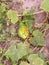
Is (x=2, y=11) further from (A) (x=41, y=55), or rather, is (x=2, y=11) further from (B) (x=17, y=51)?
(A) (x=41, y=55)

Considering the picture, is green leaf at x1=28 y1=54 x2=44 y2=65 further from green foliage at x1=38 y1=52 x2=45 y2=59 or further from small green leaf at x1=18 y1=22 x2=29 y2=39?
small green leaf at x1=18 y1=22 x2=29 y2=39

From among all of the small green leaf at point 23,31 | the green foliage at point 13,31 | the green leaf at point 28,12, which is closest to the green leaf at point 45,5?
the green leaf at point 28,12

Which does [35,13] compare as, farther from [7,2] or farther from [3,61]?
[3,61]

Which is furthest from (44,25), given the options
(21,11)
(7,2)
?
(7,2)

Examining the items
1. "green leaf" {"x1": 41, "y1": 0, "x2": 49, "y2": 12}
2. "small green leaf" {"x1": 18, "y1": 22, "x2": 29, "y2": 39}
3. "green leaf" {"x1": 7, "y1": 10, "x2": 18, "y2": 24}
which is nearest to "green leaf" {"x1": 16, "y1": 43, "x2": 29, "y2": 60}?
"small green leaf" {"x1": 18, "y1": 22, "x2": 29, "y2": 39}

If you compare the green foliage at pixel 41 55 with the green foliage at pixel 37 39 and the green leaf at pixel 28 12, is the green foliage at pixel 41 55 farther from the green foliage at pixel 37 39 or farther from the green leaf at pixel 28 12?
the green leaf at pixel 28 12
